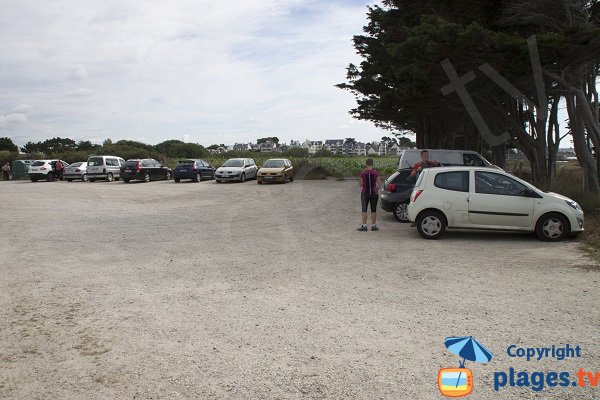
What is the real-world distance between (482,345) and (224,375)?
2421mm

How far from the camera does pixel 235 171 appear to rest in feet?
105

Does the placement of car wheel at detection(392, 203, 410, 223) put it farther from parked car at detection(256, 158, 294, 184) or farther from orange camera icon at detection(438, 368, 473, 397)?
parked car at detection(256, 158, 294, 184)

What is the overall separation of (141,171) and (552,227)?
2763 cm

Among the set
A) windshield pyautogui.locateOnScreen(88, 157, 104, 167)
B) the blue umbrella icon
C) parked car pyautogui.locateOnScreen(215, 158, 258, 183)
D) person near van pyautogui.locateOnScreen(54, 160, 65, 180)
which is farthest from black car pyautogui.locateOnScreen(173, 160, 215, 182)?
the blue umbrella icon

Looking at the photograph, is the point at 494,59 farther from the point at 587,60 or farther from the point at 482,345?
the point at 482,345

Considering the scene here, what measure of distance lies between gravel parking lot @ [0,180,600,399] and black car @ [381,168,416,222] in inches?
99.2

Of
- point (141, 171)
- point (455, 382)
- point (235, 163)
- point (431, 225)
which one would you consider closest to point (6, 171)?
point (141, 171)

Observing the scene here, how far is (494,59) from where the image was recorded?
1369 centimetres

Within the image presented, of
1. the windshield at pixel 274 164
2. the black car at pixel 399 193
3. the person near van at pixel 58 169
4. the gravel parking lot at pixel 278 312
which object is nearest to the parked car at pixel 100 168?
the person near van at pixel 58 169

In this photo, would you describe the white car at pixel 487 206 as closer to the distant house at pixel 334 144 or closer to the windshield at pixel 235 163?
the windshield at pixel 235 163

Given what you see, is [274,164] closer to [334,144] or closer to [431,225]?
[431,225]

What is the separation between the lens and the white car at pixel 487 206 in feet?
33.2

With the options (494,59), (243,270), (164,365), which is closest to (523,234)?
(494,59)

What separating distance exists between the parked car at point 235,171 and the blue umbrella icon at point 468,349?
27845 mm
